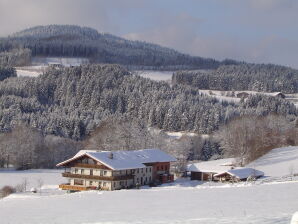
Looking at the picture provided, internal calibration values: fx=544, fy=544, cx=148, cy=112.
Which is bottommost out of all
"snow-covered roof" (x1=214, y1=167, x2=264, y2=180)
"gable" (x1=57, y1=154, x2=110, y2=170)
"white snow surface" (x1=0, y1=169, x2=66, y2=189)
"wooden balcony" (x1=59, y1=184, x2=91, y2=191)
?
"white snow surface" (x1=0, y1=169, x2=66, y2=189)

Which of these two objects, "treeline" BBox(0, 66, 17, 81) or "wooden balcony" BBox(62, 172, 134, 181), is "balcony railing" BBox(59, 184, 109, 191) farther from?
"treeline" BBox(0, 66, 17, 81)

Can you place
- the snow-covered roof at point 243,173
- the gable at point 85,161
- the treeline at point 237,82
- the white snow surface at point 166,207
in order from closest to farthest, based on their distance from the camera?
the white snow surface at point 166,207 → the gable at point 85,161 → the snow-covered roof at point 243,173 → the treeline at point 237,82

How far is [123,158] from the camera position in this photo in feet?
168

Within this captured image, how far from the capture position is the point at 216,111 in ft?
379

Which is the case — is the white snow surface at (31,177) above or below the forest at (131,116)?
below

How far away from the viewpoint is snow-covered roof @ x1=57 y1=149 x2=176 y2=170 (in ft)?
160

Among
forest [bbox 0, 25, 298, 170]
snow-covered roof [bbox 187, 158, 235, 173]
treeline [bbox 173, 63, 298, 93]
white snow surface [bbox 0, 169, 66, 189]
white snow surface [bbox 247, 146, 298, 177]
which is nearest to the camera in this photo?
white snow surface [bbox 247, 146, 298, 177]

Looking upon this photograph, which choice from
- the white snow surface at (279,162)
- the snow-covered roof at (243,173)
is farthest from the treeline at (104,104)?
the snow-covered roof at (243,173)

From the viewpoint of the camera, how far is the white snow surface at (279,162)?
52.2 meters

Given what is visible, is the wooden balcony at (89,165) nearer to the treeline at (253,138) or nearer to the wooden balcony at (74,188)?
the wooden balcony at (74,188)

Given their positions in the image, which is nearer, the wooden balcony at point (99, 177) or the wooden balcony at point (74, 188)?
the wooden balcony at point (99, 177)

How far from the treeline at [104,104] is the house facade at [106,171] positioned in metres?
48.7

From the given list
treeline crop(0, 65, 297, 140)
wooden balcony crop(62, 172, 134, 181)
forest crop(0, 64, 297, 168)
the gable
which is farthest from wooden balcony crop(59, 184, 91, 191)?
treeline crop(0, 65, 297, 140)

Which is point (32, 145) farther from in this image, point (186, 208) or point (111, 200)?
point (186, 208)
